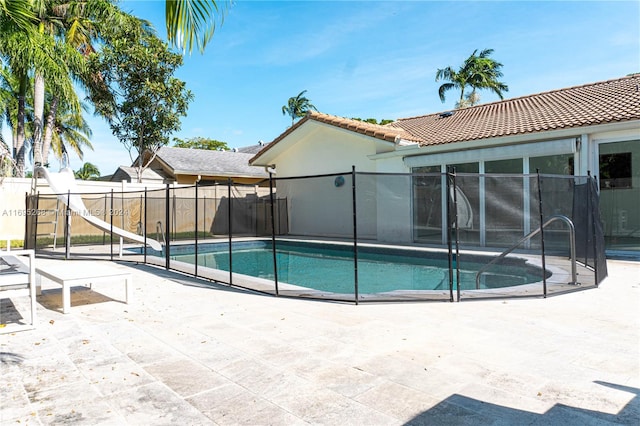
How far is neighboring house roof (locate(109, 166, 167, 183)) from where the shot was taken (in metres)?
21.3

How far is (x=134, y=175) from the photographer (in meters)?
21.6

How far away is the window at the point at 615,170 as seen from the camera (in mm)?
8695

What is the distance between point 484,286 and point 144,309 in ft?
18.7

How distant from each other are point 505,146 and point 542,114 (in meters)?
2.03

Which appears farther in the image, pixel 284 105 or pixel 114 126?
pixel 284 105

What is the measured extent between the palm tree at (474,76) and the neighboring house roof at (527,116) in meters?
14.9

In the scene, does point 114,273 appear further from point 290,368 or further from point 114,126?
point 114,126

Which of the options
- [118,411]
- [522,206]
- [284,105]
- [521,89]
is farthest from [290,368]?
[284,105]

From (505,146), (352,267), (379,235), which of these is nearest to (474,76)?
(505,146)

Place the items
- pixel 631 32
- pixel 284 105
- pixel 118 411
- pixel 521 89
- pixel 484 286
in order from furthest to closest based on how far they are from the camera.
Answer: pixel 284 105 < pixel 521 89 < pixel 631 32 < pixel 484 286 < pixel 118 411

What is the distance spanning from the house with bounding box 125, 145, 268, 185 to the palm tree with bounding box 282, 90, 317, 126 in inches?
595

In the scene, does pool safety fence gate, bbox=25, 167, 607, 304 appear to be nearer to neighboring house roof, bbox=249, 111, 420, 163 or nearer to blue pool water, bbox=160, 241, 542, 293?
blue pool water, bbox=160, 241, 542, 293

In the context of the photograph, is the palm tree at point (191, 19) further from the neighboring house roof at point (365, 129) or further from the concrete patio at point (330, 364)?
the neighboring house roof at point (365, 129)

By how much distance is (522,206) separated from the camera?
8492 mm
